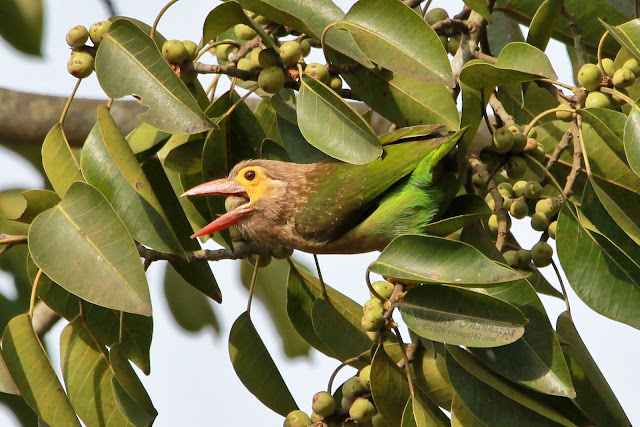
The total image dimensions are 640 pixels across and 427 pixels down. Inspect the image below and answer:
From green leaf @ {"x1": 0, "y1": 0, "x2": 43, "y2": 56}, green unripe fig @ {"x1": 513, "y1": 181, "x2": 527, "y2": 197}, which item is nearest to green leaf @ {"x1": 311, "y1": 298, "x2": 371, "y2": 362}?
green unripe fig @ {"x1": 513, "y1": 181, "x2": 527, "y2": 197}

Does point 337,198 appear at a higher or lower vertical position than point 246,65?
lower

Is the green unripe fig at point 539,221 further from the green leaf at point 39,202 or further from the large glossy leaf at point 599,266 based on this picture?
the green leaf at point 39,202

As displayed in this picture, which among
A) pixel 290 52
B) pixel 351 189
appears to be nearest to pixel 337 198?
pixel 351 189

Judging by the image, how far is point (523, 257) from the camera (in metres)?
2.42

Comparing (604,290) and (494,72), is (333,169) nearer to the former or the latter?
(494,72)

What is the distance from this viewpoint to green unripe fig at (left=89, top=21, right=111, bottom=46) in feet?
7.84

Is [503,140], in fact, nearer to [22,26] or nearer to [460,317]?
[460,317]

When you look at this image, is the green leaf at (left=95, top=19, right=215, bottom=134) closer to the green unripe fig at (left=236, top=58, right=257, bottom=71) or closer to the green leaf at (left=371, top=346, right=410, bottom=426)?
the green unripe fig at (left=236, top=58, right=257, bottom=71)

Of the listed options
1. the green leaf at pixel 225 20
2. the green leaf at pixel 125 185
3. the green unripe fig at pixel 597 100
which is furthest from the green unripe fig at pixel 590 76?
the green leaf at pixel 125 185

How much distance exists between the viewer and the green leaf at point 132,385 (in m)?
2.29

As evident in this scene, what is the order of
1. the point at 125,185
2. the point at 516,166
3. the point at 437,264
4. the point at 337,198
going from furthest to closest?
1. the point at 337,198
2. the point at 516,166
3. the point at 125,185
4. the point at 437,264

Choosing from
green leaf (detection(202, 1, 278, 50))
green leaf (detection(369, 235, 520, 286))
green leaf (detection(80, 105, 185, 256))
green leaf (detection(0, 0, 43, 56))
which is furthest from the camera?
green leaf (detection(0, 0, 43, 56))

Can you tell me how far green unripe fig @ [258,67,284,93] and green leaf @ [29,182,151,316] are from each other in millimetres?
583

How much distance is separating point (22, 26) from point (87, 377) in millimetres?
1826
